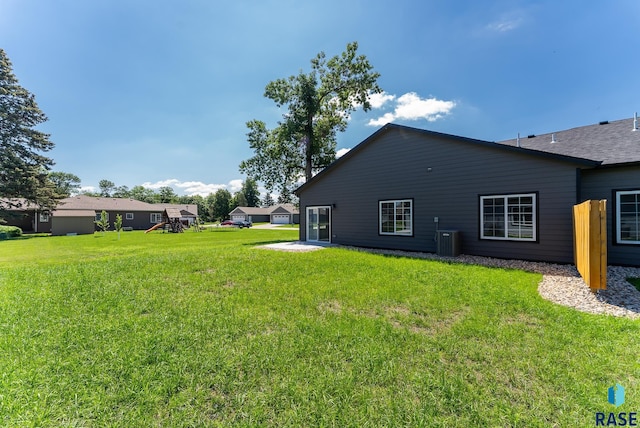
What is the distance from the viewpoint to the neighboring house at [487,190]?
7648 millimetres

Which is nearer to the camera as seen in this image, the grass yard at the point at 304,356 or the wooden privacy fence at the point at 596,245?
the grass yard at the point at 304,356

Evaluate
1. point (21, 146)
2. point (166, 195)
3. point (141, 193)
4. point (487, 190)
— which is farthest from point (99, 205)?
point (141, 193)

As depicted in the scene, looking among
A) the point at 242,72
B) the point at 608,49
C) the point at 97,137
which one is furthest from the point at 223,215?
the point at 608,49

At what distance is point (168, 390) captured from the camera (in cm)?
242

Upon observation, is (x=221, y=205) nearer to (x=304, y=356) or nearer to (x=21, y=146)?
(x=21, y=146)

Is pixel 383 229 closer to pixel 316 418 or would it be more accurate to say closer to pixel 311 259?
pixel 311 259

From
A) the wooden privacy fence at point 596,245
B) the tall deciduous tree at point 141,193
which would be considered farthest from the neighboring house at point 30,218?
the tall deciduous tree at point 141,193

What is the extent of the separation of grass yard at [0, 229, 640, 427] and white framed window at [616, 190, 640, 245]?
5.09 meters

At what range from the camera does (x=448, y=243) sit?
30.2ft

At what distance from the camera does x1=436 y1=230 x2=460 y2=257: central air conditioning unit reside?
9.11 metres

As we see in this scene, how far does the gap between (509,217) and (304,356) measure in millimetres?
8635

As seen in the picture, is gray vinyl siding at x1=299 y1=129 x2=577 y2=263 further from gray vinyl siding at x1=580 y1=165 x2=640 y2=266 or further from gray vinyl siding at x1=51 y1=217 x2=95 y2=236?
gray vinyl siding at x1=51 y1=217 x2=95 y2=236

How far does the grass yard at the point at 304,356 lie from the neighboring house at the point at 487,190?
3929 mm

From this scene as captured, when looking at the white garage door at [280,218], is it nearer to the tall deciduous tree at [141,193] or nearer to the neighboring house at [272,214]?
the neighboring house at [272,214]
